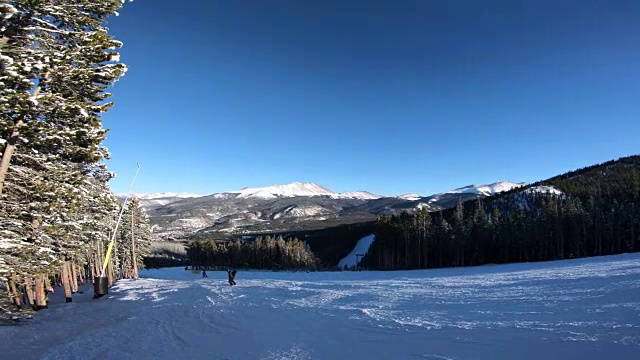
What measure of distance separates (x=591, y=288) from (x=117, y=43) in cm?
1976

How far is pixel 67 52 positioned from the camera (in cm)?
920

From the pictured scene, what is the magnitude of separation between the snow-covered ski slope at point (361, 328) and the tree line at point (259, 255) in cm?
7723

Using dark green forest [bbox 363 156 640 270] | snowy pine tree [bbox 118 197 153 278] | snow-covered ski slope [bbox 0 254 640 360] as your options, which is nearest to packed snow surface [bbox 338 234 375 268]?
dark green forest [bbox 363 156 640 270]

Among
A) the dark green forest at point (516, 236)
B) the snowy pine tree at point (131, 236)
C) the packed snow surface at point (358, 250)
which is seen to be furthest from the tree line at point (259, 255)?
the packed snow surface at point (358, 250)

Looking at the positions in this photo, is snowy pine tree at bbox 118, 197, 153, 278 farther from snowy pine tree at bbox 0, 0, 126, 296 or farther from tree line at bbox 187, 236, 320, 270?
snowy pine tree at bbox 0, 0, 126, 296

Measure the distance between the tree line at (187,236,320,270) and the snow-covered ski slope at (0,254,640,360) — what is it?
77.2 metres

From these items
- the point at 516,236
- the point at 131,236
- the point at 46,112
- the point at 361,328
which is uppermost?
the point at 46,112

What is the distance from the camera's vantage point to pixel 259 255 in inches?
4075

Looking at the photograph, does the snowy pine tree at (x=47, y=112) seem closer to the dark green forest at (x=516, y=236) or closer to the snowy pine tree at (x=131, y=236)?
the snowy pine tree at (x=131, y=236)

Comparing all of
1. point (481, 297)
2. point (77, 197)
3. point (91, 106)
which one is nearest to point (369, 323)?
point (481, 297)

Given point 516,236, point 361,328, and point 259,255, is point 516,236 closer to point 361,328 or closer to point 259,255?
point 259,255

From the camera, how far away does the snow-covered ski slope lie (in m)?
8.85

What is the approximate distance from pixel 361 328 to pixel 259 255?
94489 millimetres

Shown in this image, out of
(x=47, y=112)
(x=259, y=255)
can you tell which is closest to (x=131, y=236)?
(x=47, y=112)
